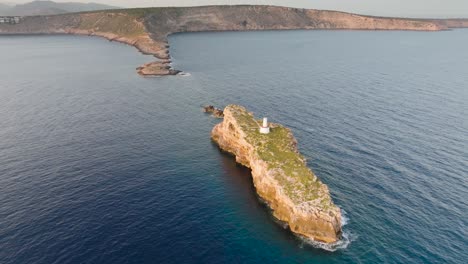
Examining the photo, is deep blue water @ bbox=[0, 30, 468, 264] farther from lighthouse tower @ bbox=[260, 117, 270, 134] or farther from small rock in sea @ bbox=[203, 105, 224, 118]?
lighthouse tower @ bbox=[260, 117, 270, 134]

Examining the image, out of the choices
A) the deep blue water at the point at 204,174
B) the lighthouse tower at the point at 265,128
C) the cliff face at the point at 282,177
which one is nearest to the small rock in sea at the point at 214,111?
the deep blue water at the point at 204,174

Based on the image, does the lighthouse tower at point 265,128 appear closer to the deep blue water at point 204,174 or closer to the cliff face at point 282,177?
the cliff face at point 282,177

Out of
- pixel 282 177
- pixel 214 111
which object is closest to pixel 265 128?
pixel 282 177

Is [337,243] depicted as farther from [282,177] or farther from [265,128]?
[265,128]

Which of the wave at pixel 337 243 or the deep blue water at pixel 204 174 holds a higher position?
the deep blue water at pixel 204 174

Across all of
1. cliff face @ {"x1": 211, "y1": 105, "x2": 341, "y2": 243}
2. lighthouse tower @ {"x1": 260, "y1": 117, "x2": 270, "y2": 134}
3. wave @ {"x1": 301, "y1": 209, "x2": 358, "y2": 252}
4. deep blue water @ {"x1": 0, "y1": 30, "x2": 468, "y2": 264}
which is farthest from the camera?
lighthouse tower @ {"x1": 260, "y1": 117, "x2": 270, "y2": 134}

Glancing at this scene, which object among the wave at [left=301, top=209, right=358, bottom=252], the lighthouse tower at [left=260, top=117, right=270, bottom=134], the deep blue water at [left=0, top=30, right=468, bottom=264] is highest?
the lighthouse tower at [left=260, top=117, right=270, bottom=134]

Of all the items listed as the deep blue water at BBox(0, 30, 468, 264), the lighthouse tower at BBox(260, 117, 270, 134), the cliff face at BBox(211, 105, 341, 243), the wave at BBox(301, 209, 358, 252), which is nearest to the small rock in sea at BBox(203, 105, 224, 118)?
the deep blue water at BBox(0, 30, 468, 264)
